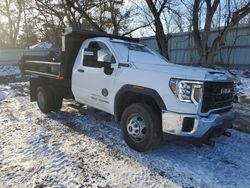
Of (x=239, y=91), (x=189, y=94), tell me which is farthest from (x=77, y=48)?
(x=239, y=91)

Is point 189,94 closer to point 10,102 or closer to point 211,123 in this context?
point 211,123

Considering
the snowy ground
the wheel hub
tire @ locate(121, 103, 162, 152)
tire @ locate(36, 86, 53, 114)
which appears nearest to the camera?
the snowy ground

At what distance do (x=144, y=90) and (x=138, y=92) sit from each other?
0.17 meters

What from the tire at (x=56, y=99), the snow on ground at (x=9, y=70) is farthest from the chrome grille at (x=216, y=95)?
the snow on ground at (x=9, y=70)

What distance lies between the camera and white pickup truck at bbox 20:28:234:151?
4.30m

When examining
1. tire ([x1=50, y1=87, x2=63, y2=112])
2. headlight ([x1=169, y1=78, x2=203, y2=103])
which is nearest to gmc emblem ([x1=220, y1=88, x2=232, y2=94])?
headlight ([x1=169, y1=78, x2=203, y2=103])

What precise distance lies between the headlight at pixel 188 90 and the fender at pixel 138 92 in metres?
0.35

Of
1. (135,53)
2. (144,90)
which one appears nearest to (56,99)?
(135,53)

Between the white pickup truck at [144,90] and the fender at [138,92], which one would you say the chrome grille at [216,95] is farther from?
the fender at [138,92]

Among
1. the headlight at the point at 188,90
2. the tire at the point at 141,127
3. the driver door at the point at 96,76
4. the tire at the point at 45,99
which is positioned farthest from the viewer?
the tire at the point at 45,99

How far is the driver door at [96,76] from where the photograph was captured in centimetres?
555

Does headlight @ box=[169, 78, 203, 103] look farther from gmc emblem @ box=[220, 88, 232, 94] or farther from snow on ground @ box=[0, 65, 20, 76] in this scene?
snow on ground @ box=[0, 65, 20, 76]

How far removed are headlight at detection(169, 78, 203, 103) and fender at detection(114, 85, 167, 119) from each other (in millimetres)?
350

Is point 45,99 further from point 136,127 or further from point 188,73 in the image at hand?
point 188,73
